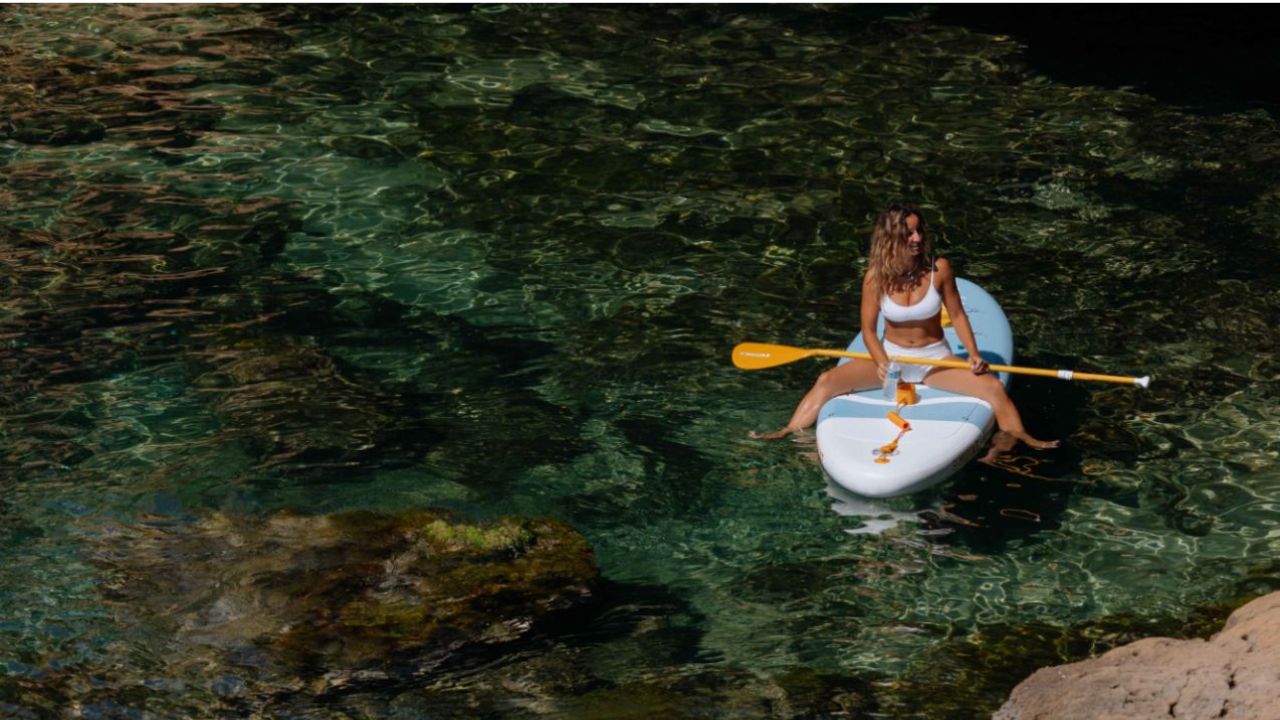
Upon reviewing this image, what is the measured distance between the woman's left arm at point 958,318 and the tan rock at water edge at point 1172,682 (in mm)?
2004

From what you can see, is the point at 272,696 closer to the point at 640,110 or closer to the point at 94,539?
the point at 94,539

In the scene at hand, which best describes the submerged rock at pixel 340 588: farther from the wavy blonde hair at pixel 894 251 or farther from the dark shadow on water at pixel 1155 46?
the dark shadow on water at pixel 1155 46

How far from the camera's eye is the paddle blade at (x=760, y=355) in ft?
23.8

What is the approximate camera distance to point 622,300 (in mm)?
8531

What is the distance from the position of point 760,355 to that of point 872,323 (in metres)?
0.71

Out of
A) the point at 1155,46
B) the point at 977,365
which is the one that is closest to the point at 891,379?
the point at 977,365

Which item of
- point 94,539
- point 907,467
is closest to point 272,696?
point 94,539

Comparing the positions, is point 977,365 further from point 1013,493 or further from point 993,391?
point 1013,493

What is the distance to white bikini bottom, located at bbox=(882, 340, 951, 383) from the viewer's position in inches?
271

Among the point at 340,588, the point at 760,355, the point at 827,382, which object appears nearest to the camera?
the point at 340,588

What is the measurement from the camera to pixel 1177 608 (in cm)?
580

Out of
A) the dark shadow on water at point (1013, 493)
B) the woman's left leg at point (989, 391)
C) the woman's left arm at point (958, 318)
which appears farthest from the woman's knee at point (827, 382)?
the dark shadow on water at point (1013, 493)

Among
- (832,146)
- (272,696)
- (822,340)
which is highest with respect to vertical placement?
(832,146)

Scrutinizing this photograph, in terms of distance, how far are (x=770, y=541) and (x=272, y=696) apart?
90.6 inches
